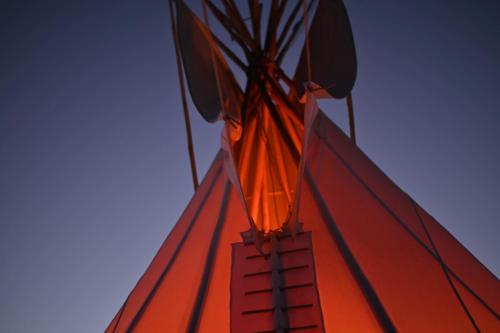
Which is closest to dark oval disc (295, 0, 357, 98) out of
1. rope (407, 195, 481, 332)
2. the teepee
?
the teepee

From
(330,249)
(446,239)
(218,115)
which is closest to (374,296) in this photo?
(330,249)

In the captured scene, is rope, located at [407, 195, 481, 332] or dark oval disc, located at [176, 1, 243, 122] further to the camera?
dark oval disc, located at [176, 1, 243, 122]

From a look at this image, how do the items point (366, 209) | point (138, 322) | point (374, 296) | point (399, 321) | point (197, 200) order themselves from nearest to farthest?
point (399, 321), point (374, 296), point (138, 322), point (366, 209), point (197, 200)

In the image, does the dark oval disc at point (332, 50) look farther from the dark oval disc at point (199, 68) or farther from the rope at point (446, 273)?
the rope at point (446, 273)

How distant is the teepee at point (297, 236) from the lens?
2295 millimetres

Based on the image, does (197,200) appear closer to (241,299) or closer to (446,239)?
(241,299)

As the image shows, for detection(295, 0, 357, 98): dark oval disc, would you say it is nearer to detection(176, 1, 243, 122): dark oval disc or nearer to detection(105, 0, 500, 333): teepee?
detection(105, 0, 500, 333): teepee

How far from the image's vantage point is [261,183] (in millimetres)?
3629

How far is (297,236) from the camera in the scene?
2.52 meters

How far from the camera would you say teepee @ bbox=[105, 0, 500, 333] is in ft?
7.53

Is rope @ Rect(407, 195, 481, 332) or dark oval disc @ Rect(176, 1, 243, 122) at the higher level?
dark oval disc @ Rect(176, 1, 243, 122)

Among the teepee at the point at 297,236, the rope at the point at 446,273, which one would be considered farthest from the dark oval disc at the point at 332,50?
the rope at the point at 446,273

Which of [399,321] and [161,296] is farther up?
[161,296]

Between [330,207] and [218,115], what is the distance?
1.01 meters
